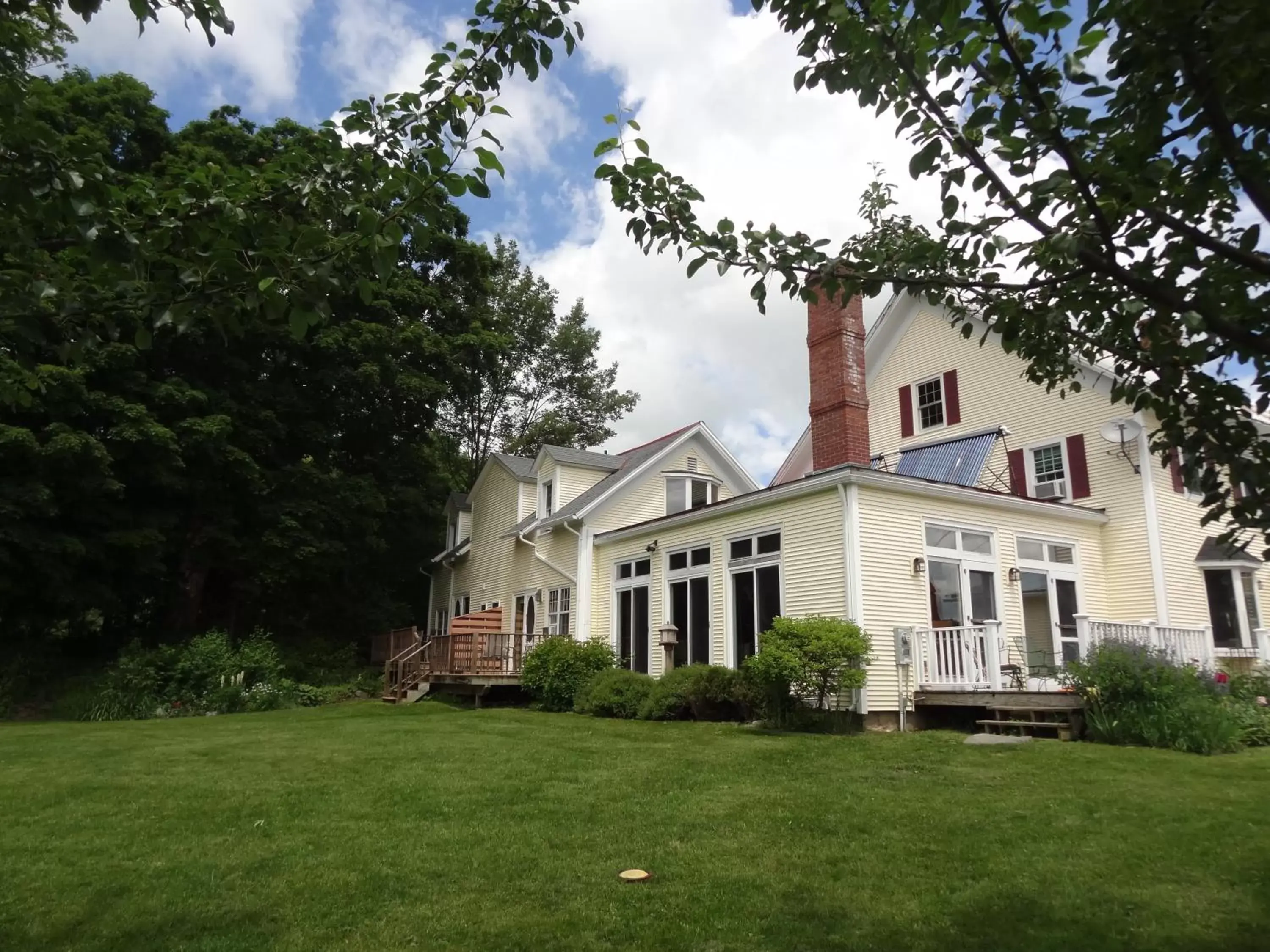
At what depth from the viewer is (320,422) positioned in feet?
82.5

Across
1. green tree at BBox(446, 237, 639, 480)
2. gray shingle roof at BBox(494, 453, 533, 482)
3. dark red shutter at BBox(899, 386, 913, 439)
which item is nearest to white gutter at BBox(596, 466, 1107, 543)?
dark red shutter at BBox(899, 386, 913, 439)

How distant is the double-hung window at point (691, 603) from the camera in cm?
1572

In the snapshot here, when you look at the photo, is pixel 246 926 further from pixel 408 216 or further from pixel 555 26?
pixel 555 26

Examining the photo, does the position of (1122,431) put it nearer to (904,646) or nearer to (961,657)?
(961,657)

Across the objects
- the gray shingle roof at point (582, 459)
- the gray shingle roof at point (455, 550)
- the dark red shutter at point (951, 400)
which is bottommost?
the gray shingle roof at point (455, 550)

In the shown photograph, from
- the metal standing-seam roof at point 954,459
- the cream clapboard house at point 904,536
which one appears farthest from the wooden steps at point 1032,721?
the metal standing-seam roof at point 954,459

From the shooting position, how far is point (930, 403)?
21.3 meters

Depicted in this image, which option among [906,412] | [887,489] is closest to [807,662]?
[887,489]

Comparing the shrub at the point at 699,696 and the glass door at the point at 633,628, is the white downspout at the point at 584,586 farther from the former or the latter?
the shrub at the point at 699,696

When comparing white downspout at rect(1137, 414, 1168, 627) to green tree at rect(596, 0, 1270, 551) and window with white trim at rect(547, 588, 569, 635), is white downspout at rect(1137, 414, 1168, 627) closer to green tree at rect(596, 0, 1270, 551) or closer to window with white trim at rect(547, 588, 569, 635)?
window with white trim at rect(547, 588, 569, 635)

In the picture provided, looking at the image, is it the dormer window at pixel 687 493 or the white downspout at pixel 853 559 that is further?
the dormer window at pixel 687 493

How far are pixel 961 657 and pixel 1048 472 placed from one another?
7.75m

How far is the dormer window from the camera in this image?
831 inches

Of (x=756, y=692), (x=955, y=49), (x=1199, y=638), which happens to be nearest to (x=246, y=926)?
(x=955, y=49)
